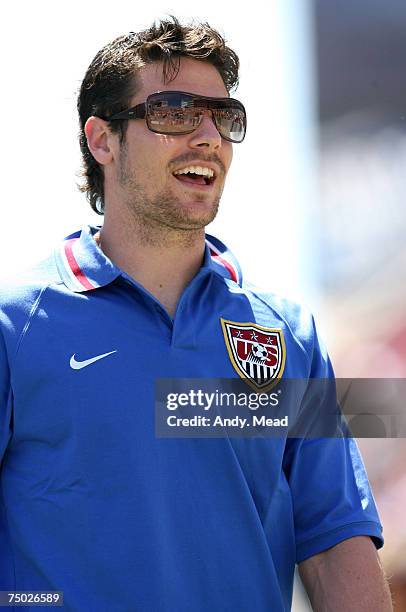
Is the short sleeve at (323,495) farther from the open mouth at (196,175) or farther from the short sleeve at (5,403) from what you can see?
the short sleeve at (5,403)

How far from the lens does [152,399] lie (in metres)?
2.35

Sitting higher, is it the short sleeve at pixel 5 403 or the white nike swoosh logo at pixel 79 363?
the white nike swoosh logo at pixel 79 363

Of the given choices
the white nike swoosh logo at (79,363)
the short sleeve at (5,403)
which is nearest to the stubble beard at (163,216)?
the white nike swoosh logo at (79,363)

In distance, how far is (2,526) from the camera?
2309mm

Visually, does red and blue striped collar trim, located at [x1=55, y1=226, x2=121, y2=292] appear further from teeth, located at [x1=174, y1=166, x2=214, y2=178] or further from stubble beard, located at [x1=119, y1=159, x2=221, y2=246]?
teeth, located at [x1=174, y1=166, x2=214, y2=178]

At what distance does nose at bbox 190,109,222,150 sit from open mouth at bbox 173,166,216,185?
57 mm

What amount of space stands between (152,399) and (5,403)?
1.04 ft

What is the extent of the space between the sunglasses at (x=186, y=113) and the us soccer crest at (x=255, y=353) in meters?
0.47

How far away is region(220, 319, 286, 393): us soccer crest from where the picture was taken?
8.24ft

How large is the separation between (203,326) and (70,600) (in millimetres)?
690

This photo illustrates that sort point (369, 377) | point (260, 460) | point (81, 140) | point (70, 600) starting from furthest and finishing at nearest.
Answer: point (369, 377) → point (81, 140) → point (260, 460) → point (70, 600)

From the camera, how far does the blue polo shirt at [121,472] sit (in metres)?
2.26

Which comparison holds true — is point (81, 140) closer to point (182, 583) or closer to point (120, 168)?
point (120, 168)

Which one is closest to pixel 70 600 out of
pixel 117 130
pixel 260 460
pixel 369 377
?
pixel 260 460
